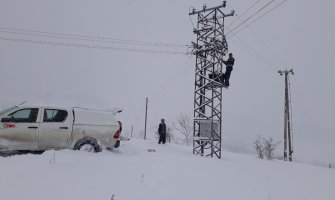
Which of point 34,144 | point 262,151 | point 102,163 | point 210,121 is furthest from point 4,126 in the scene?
point 262,151

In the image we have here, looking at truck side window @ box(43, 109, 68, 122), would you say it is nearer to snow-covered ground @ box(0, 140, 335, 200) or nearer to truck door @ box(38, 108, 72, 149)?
truck door @ box(38, 108, 72, 149)

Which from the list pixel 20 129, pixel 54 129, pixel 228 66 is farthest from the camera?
pixel 228 66

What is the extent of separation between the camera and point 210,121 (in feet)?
65.9

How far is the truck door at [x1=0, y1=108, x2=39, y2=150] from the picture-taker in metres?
8.91

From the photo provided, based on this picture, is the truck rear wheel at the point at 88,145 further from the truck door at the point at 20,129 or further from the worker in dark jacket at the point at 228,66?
the worker in dark jacket at the point at 228,66

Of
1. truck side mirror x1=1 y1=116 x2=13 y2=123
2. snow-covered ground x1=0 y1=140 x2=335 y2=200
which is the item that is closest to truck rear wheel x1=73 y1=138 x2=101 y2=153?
snow-covered ground x1=0 y1=140 x2=335 y2=200

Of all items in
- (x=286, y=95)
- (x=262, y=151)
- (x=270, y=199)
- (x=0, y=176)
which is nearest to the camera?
(x=0, y=176)

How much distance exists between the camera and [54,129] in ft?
31.4

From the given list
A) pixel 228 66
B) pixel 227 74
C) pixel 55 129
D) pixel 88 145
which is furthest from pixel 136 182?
pixel 227 74

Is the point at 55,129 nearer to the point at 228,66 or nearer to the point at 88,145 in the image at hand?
the point at 88,145

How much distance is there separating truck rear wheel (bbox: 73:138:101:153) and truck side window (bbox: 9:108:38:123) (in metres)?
1.55

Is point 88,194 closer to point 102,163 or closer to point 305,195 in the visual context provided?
point 102,163

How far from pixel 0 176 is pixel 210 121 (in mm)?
15732

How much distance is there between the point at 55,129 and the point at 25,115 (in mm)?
975
